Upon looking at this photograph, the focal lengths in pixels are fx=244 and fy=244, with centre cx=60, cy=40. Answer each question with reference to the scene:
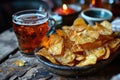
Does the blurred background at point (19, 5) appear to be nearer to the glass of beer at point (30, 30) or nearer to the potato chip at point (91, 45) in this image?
the glass of beer at point (30, 30)

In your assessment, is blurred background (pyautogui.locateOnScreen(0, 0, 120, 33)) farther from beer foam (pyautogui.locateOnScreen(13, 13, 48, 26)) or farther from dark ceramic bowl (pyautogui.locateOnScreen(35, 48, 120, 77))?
dark ceramic bowl (pyautogui.locateOnScreen(35, 48, 120, 77))

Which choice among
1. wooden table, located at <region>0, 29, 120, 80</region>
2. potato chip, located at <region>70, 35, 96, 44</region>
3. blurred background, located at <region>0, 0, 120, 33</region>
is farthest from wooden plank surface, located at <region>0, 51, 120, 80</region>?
blurred background, located at <region>0, 0, 120, 33</region>

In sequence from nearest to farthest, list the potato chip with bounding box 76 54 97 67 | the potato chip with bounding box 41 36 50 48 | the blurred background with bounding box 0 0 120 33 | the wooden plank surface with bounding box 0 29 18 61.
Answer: the potato chip with bounding box 76 54 97 67 < the potato chip with bounding box 41 36 50 48 < the wooden plank surface with bounding box 0 29 18 61 < the blurred background with bounding box 0 0 120 33

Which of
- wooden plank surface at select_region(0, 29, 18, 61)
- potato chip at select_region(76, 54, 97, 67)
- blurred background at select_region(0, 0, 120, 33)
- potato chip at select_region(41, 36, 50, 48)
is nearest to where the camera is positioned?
potato chip at select_region(76, 54, 97, 67)

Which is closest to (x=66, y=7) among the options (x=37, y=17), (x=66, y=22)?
(x=66, y=22)

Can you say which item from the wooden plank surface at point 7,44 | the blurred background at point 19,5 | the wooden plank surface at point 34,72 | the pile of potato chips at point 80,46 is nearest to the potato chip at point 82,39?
the pile of potato chips at point 80,46
